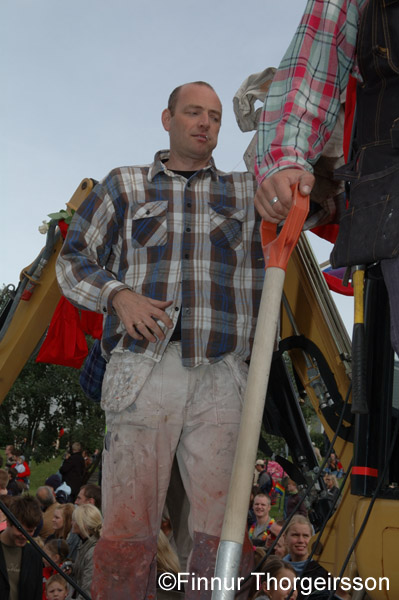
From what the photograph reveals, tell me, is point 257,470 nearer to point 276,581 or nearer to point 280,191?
point 276,581

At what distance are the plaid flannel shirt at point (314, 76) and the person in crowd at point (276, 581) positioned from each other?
316 cm

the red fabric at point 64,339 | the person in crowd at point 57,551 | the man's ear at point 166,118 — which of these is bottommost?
the person in crowd at point 57,551

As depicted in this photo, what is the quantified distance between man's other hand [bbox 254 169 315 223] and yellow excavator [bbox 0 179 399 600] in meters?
0.32

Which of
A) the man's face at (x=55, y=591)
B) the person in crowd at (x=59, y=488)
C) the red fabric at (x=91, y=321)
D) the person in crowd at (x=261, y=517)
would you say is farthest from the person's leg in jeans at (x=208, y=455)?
the person in crowd at (x=59, y=488)

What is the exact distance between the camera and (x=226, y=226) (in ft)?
9.06

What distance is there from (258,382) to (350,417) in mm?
1972

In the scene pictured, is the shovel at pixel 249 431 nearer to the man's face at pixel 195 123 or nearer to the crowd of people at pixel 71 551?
the man's face at pixel 195 123

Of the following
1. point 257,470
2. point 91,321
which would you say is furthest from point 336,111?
point 257,470

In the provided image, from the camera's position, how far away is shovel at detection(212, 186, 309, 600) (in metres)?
1.44

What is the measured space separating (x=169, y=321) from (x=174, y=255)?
370 mm

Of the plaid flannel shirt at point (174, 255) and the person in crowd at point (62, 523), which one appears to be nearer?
the plaid flannel shirt at point (174, 255)

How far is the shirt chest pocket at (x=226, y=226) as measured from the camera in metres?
2.74

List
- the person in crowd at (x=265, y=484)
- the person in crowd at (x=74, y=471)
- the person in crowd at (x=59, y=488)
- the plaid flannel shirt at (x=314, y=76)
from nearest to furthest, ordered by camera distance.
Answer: the plaid flannel shirt at (x=314, y=76) < the person in crowd at (x=59, y=488) < the person in crowd at (x=265, y=484) < the person in crowd at (x=74, y=471)

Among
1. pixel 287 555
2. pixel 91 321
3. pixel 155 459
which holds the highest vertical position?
pixel 91 321
